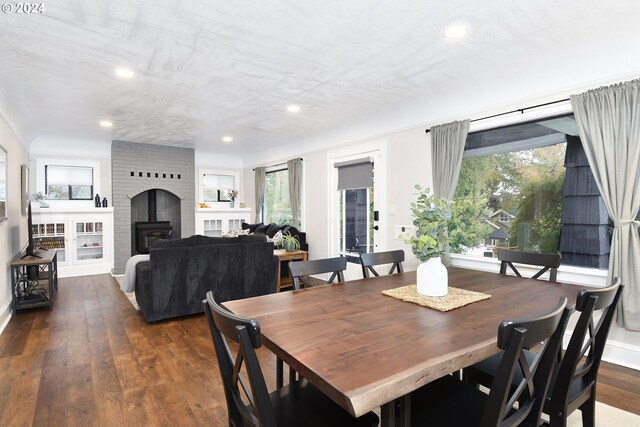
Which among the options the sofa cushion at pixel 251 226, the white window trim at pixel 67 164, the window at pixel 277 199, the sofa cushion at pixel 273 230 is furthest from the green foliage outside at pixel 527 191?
the white window trim at pixel 67 164

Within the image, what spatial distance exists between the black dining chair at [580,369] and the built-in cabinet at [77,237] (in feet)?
23.2

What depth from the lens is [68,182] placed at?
6781 millimetres

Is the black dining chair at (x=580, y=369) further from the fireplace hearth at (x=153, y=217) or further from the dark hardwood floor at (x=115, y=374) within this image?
the fireplace hearth at (x=153, y=217)

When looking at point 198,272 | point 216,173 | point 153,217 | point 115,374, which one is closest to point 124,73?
point 198,272

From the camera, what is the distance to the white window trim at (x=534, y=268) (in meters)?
3.00

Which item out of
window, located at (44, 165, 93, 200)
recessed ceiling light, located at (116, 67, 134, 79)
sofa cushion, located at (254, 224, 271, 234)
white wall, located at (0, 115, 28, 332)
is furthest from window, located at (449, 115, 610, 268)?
window, located at (44, 165, 93, 200)

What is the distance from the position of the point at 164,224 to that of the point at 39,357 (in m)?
4.86

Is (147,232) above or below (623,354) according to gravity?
above

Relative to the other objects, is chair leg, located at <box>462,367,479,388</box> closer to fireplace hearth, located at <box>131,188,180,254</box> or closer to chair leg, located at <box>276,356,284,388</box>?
chair leg, located at <box>276,356,284,388</box>

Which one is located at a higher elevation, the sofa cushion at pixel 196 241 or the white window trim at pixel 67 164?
the white window trim at pixel 67 164

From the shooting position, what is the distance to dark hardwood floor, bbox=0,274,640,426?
2144 millimetres

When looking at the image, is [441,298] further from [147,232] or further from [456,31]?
[147,232]

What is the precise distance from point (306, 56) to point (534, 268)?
2.93 meters

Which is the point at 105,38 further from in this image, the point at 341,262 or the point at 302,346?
the point at 302,346
